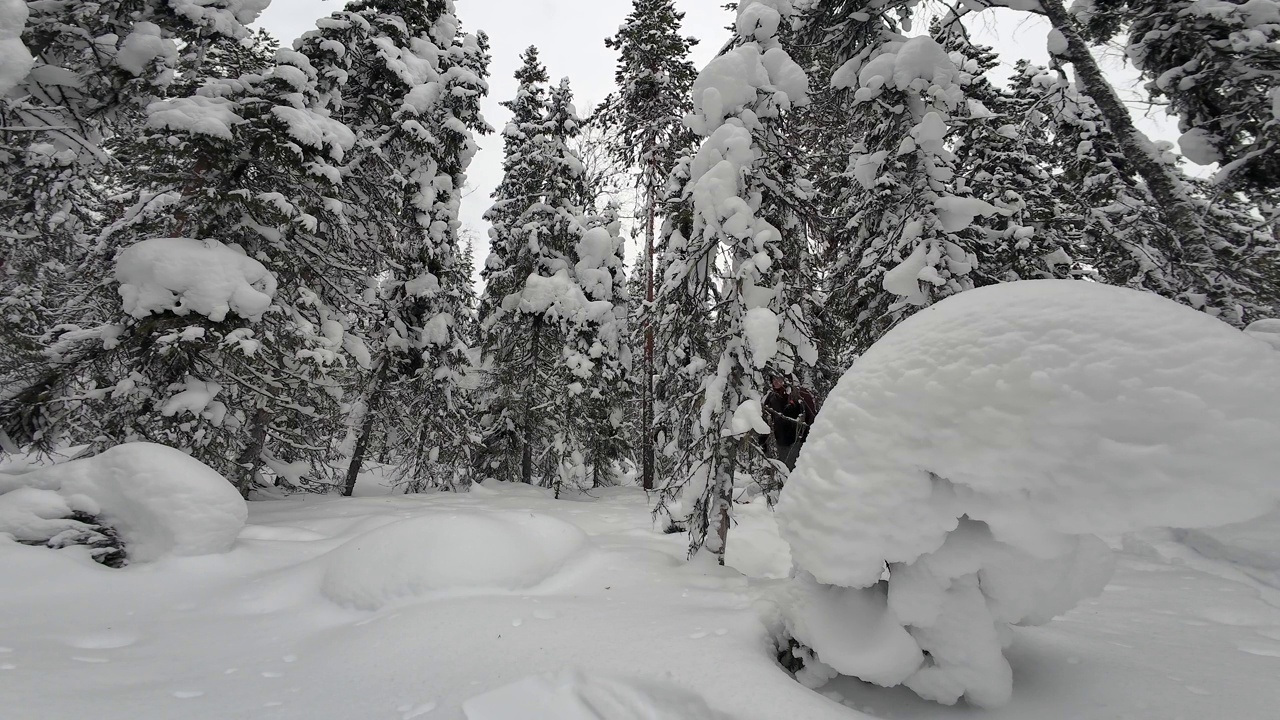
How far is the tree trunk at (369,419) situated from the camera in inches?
426

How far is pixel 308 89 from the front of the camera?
7.33m

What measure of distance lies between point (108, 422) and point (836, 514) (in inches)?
344

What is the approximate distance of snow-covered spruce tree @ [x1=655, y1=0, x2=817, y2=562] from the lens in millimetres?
5336

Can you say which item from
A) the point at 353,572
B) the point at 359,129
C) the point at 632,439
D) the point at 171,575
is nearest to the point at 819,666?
the point at 353,572

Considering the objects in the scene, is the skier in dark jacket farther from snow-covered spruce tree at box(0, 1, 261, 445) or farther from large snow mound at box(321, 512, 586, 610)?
snow-covered spruce tree at box(0, 1, 261, 445)

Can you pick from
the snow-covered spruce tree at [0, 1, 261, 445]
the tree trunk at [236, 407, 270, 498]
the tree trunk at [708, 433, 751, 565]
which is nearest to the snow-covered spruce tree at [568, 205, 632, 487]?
the tree trunk at [236, 407, 270, 498]

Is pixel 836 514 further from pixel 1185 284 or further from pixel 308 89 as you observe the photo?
pixel 1185 284

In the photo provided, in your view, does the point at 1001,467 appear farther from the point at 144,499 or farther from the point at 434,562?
the point at 144,499

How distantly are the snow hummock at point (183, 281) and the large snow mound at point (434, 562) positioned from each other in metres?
4.17

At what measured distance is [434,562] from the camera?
401cm

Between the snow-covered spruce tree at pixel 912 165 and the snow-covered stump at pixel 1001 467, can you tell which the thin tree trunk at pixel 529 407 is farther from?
the snow-covered stump at pixel 1001 467

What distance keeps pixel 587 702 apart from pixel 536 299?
10.5 metres

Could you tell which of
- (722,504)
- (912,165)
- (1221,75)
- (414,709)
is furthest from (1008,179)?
(414,709)

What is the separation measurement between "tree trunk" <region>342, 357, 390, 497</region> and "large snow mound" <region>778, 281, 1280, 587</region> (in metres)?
10.1
